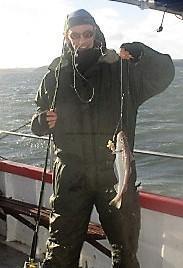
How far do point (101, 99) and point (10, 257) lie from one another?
2631 millimetres

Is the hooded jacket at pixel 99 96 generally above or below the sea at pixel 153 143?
above

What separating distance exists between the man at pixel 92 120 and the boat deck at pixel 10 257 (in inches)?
63.5

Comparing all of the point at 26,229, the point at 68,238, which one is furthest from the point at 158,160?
the point at 68,238

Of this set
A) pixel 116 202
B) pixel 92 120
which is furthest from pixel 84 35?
pixel 116 202

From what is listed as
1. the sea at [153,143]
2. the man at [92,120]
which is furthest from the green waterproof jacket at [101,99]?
the sea at [153,143]

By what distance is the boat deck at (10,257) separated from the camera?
18.5ft

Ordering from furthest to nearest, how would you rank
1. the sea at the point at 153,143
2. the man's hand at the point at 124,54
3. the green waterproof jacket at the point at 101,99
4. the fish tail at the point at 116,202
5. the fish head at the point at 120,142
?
1. the sea at the point at 153,143
2. the green waterproof jacket at the point at 101,99
3. the man's hand at the point at 124,54
4. the fish tail at the point at 116,202
5. the fish head at the point at 120,142

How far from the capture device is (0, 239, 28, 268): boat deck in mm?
5633

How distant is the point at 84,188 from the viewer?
4.11m

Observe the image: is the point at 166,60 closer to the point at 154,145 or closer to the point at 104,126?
the point at 104,126

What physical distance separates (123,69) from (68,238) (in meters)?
1.44

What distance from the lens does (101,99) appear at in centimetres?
402

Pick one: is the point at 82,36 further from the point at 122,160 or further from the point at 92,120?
the point at 122,160

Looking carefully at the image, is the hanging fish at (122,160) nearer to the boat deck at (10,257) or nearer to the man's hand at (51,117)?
the man's hand at (51,117)
